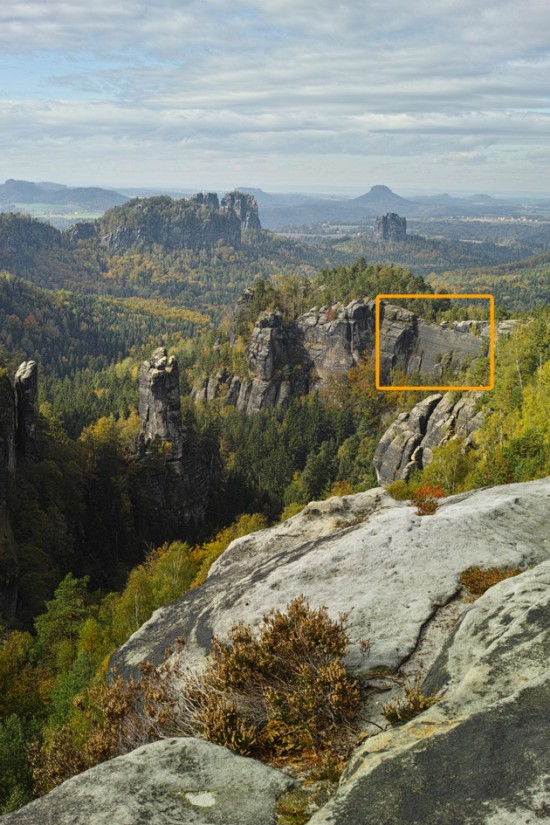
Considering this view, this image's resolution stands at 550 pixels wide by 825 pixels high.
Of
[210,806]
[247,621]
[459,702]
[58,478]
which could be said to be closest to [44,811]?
[210,806]

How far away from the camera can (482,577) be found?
50.2 feet

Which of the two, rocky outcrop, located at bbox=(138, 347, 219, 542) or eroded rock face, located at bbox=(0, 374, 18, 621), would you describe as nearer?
eroded rock face, located at bbox=(0, 374, 18, 621)

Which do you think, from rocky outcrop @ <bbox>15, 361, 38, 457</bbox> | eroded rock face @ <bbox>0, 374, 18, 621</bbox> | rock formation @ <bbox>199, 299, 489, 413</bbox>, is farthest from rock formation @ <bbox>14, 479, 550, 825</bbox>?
rock formation @ <bbox>199, 299, 489, 413</bbox>

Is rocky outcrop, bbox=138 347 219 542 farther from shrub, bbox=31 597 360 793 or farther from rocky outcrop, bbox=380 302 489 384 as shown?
shrub, bbox=31 597 360 793

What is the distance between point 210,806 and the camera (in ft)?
27.2

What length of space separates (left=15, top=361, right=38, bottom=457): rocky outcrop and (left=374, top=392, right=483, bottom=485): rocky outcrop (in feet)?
164

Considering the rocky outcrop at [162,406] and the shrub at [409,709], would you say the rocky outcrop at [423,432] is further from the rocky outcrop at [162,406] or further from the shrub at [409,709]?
the shrub at [409,709]

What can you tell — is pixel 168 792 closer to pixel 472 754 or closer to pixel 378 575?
pixel 472 754

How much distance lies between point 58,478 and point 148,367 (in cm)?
2621

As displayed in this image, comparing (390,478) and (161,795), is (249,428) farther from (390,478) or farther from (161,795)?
(161,795)

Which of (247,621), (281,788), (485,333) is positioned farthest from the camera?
(485,333)

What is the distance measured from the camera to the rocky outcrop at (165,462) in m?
90.1

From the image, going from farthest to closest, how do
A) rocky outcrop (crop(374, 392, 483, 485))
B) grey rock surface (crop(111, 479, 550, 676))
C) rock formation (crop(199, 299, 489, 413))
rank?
rock formation (crop(199, 299, 489, 413)) → rocky outcrop (crop(374, 392, 483, 485)) → grey rock surface (crop(111, 479, 550, 676))

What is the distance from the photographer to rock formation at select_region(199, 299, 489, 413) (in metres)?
143
